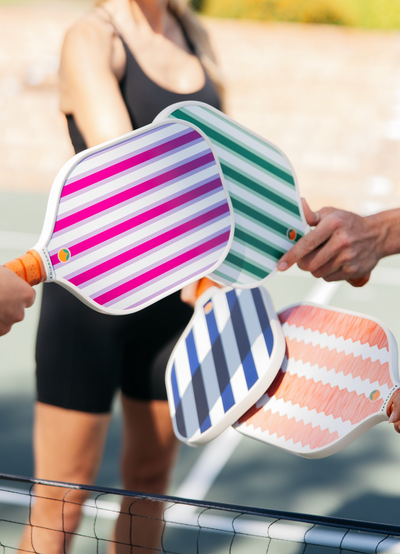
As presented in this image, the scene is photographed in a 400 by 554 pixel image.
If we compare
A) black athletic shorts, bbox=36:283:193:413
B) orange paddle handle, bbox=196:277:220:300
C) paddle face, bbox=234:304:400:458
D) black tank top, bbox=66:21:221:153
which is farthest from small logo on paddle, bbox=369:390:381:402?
black tank top, bbox=66:21:221:153

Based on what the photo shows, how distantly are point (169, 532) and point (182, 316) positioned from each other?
Result: 100cm

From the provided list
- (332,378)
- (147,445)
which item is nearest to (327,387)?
(332,378)

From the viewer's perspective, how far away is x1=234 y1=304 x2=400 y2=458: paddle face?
122 cm

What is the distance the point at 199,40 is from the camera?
70.3 inches

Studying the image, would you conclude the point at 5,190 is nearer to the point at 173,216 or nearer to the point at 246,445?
the point at 246,445

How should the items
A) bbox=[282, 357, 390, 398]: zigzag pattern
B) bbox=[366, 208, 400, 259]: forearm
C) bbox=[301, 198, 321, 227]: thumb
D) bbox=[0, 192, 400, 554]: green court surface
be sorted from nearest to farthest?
bbox=[282, 357, 390, 398]: zigzag pattern
bbox=[301, 198, 321, 227]: thumb
bbox=[366, 208, 400, 259]: forearm
bbox=[0, 192, 400, 554]: green court surface

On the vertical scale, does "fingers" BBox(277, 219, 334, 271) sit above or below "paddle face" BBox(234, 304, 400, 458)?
above

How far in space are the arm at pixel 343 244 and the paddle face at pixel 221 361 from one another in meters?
0.16

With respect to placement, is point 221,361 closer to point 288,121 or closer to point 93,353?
point 93,353

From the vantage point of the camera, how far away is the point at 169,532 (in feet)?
7.56

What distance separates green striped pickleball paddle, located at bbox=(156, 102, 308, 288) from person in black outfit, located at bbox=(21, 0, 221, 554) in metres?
A: 0.30

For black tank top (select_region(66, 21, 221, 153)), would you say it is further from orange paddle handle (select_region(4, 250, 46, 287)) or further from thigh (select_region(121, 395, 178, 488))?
thigh (select_region(121, 395, 178, 488))

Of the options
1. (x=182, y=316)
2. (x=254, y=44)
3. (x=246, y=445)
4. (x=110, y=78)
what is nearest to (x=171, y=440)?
(x=182, y=316)

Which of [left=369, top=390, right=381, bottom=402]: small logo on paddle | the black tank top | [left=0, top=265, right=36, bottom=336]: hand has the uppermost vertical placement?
the black tank top
